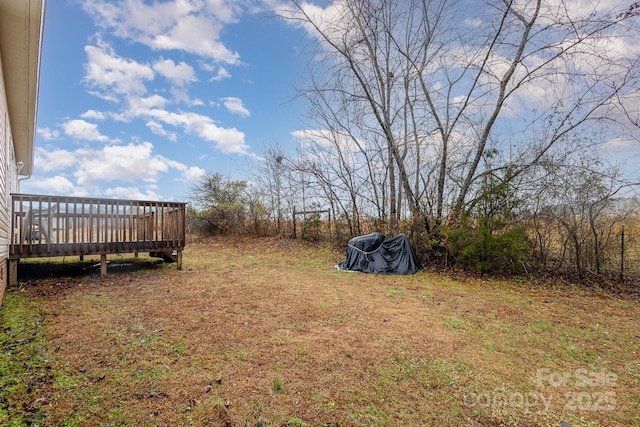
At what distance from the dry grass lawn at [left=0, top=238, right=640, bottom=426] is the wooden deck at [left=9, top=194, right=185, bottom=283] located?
0.60m

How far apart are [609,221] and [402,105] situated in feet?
18.0

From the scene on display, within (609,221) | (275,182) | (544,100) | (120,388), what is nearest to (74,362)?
(120,388)

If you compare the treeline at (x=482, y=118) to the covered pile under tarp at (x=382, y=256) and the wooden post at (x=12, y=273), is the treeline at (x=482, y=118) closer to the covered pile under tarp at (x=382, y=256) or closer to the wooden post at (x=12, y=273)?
the covered pile under tarp at (x=382, y=256)

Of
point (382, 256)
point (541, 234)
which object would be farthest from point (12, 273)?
point (541, 234)

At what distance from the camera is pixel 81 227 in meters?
5.51

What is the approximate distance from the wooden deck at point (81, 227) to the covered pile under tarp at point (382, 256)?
4.14 m

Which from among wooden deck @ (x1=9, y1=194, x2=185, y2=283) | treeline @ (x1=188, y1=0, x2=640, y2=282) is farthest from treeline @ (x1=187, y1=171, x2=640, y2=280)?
wooden deck @ (x1=9, y1=194, x2=185, y2=283)

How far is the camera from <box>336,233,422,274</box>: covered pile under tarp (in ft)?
23.5

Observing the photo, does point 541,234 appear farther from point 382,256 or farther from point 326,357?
point 326,357

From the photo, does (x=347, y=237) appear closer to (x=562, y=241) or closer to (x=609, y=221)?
(x=562, y=241)

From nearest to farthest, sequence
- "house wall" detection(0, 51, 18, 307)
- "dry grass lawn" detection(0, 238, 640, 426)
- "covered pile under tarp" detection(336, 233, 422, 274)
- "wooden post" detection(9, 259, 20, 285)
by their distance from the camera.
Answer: "dry grass lawn" detection(0, 238, 640, 426) → "house wall" detection(0, 51, 18, 307) → "wooden post" detection(9, 259, 20, 285) → "covered pile under tarp" detection(336, 233, 422, 274)

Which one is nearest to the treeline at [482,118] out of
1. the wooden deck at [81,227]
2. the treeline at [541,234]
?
the treeline at [541,234]

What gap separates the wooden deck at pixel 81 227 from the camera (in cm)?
500

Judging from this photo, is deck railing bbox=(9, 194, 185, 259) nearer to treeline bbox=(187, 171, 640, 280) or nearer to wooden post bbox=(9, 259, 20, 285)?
wooden post bbox=(9, 259, 20, 285)
